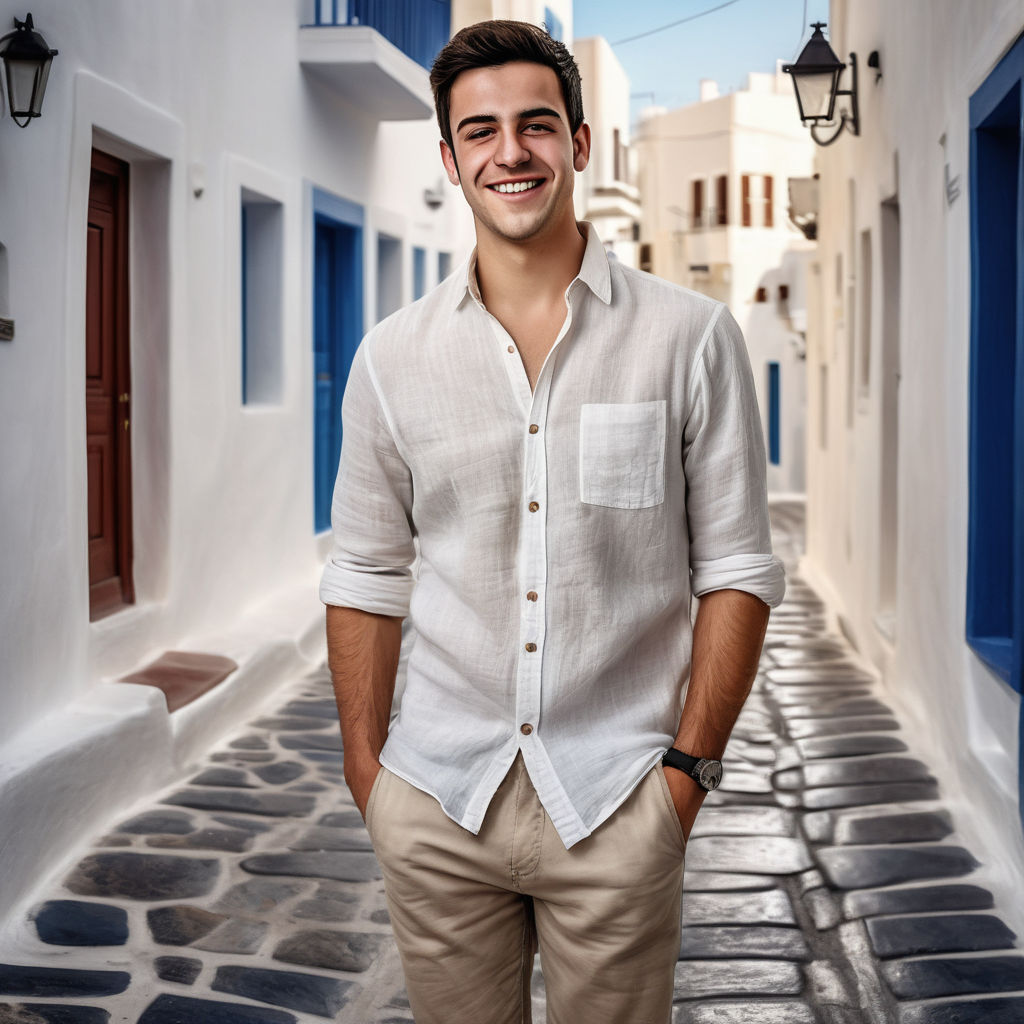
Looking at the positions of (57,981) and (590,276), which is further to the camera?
(57,981)

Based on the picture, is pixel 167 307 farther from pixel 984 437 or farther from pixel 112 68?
pixel 984 437

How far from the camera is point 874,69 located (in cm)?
884

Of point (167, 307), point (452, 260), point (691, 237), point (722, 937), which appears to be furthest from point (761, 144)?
point (722, 937)

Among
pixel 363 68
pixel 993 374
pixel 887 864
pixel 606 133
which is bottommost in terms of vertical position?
pixel 887 864

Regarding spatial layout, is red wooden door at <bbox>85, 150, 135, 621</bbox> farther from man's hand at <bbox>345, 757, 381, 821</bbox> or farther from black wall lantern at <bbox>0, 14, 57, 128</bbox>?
man's hand at <bbox>345, 757, 381, 821</bbox>

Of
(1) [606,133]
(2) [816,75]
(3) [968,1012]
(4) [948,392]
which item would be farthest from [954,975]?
(1) [606,133]

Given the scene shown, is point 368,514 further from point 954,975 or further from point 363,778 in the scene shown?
point 954,975

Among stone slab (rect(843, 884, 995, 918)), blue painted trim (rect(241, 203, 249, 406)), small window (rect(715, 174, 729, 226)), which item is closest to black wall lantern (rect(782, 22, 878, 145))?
blue painted trim (rect(241, 203, 249, 406))

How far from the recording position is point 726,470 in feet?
7.29

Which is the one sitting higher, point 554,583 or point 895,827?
point 554,583

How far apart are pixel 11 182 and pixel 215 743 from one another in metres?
2.78

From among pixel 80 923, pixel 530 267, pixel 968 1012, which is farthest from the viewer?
pixel 80 923

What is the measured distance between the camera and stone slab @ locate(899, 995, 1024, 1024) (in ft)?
12.1

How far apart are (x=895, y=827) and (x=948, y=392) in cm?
191
